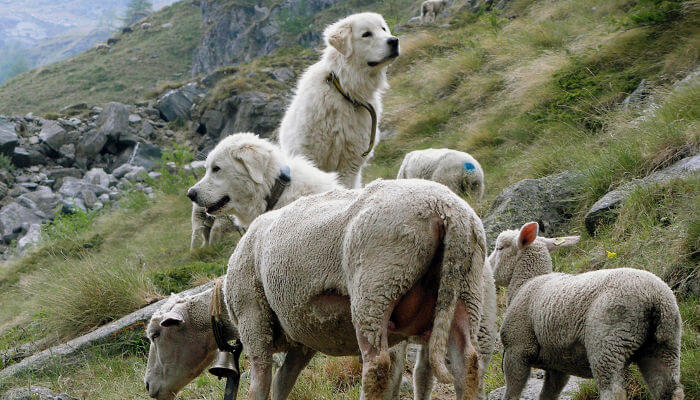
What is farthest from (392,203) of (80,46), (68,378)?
(80,46)

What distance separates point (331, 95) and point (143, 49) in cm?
6074

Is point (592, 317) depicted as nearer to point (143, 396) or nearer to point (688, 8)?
point (143, 396)

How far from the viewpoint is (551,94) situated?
11172 millimetres

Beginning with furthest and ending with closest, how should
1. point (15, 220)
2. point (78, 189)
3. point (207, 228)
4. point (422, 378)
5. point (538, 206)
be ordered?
1. point (78, 189)
2. point (15, 220)
3. point (207, 228)
4. point (538, 206)
5. point (422, 378)

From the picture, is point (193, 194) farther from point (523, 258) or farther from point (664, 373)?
point (664, 373)

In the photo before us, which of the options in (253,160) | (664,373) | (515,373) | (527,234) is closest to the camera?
(664,373)

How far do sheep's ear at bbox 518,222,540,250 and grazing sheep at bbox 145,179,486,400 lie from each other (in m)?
1.54

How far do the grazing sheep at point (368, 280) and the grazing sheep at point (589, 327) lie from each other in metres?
0.90

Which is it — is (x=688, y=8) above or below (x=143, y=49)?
above

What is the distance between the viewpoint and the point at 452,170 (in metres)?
9.43

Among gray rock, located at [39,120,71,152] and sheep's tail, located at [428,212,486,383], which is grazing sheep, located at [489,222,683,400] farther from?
gray rock, located at [39,120,71,152]

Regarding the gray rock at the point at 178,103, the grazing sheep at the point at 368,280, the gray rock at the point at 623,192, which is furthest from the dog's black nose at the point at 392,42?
the gray rock at the point at 178,103

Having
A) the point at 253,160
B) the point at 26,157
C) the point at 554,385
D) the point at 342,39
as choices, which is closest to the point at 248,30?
the point at 26,157

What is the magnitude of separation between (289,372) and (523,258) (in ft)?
5.92
